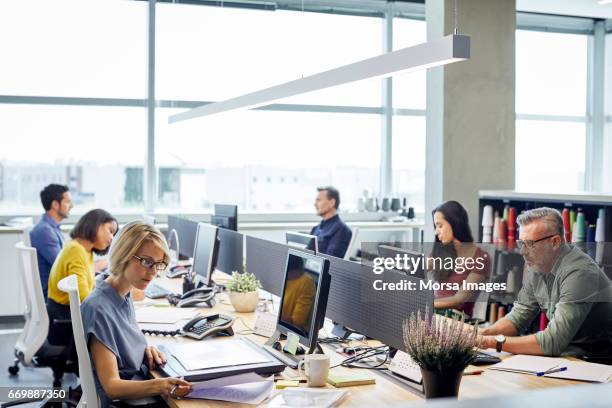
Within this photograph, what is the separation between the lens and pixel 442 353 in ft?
6.29

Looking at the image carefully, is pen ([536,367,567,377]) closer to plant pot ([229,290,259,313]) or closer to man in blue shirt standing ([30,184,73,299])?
plant pot ([229,290,259,313])

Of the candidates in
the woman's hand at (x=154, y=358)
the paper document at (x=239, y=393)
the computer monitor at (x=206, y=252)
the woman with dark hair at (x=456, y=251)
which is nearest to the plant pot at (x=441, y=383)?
the paper document at (x=239, y=393)

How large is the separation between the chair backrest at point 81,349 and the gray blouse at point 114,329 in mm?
22

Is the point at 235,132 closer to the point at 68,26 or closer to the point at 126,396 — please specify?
the point at 68,26

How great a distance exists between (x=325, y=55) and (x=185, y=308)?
15.2 ft

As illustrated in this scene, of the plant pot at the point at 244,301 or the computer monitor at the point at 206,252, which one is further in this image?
the computer monitor at the point at 206,252

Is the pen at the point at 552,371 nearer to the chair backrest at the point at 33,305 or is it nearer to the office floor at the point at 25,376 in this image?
the chair backrest at the point at 33,305

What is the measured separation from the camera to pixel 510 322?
2977mm

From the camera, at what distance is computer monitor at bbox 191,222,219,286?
154 inches

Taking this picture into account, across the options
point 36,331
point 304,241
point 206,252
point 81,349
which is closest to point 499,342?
point 81,349

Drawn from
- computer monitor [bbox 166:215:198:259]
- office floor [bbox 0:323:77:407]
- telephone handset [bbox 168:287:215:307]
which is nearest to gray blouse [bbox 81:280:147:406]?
telephone handset [bbox 168:287:215:307]

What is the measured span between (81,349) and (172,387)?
1.20ft

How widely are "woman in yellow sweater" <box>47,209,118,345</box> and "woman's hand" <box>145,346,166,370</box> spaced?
3.50 ft

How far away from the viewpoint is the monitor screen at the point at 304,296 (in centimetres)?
236
